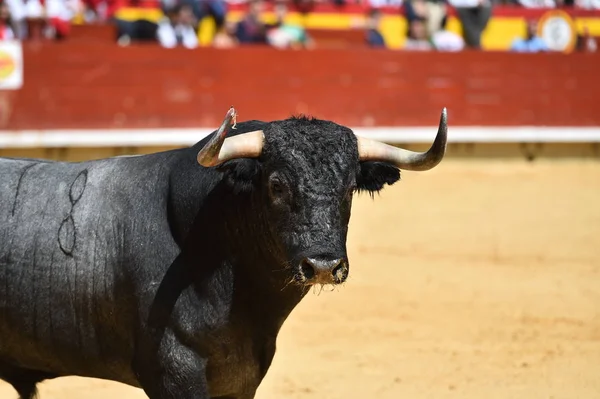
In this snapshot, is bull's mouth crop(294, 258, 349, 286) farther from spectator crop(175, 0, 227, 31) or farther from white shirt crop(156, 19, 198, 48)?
white shirt crop(156, 19, 198, 48)

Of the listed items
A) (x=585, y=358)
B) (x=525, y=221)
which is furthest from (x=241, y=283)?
(x=525, y=221)

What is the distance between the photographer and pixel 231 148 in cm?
341

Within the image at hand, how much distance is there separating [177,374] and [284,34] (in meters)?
9.10

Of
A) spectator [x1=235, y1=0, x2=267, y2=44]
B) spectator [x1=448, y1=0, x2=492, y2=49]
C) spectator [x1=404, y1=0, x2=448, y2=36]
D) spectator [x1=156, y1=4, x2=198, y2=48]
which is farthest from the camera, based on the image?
spectator [x1=448, y1=0, x2=492, y2=49]

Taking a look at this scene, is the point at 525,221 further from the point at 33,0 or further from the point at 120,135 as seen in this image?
the point at 33,0

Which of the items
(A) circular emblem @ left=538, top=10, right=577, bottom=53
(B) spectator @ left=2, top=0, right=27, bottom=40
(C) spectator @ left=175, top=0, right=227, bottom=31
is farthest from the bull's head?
(A) circular emblem @ left=538, top=10, right=577, bottom=53

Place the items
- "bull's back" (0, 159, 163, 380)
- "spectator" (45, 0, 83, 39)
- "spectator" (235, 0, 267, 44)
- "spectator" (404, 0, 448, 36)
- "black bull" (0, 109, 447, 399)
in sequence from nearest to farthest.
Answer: "black bull" (0, 109, 447, 399) < "bull's back" (0, 159, 163, 380) < "spectator" (45, 0, 83, 39) < "spectator" (235, 0, 267, 44) < "spectator" (404, 0, 448, 36)

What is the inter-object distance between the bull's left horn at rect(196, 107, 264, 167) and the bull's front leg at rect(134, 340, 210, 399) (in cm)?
62

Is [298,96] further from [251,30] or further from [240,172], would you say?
[240,172]

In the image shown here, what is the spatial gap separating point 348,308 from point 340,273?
12.2 ft

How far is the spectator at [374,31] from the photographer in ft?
40.9

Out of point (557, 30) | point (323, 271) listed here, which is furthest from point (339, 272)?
point (557, 30)

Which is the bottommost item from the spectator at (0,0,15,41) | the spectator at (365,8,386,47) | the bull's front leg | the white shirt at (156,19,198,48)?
the spectator at (365,8,386,47)

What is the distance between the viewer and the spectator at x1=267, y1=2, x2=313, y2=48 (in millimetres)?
12000
